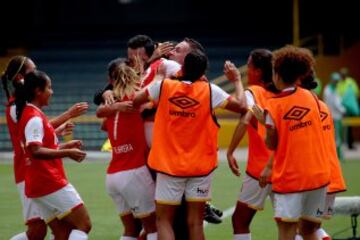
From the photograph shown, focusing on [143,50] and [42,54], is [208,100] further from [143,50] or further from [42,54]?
[42,54]

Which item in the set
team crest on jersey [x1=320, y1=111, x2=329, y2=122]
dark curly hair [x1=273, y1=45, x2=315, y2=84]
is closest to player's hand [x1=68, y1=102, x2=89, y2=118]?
dark curly hair [x1=273, y1=45, x2=315, y2=84]

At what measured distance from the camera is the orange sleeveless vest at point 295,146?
8758 mm

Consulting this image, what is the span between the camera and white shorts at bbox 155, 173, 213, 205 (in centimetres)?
929

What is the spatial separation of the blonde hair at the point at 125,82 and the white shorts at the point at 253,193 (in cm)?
132

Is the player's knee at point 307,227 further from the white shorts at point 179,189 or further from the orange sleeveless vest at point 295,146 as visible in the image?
the white shorts at point 179,189

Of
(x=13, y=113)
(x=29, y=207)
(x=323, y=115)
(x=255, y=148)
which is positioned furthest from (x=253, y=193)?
(x=13, y=113)

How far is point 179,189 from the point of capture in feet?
30.6

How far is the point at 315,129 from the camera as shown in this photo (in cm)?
884

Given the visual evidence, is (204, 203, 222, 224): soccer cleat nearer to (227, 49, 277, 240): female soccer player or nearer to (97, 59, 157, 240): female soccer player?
(227, 49, 277, 240): female soccer player

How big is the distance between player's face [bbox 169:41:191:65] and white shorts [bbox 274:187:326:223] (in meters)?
1.72

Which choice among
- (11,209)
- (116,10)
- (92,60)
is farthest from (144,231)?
(116,10)

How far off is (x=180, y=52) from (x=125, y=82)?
59 centimetres

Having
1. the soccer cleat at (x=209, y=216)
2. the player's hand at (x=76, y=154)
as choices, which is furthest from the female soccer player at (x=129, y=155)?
the soccer cleat at (x=209, y=216)

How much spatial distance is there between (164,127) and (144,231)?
1162 millimetres
